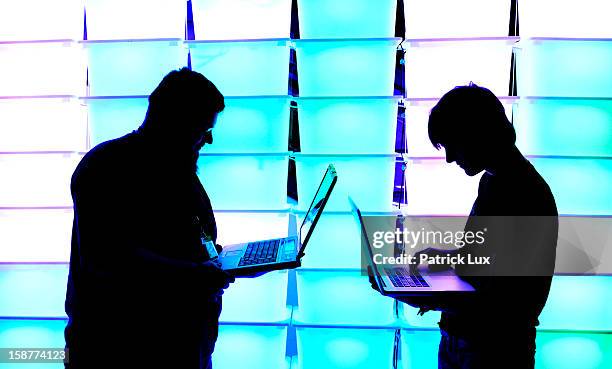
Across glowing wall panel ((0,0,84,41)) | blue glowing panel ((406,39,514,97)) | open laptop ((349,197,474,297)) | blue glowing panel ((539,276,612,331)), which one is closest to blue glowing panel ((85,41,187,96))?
glowing wall panel ((0,0,84,41))

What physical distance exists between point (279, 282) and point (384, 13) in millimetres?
960

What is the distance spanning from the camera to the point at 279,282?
1.73m

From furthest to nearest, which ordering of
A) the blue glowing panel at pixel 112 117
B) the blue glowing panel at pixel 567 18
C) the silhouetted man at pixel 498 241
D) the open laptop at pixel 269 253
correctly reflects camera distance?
the blue glowing panel at pixel 112 117 < the blue glowing panel at pixel 567 18 < the open laptop at pixel 269 253 < the silhouetted man at pixel 498 241

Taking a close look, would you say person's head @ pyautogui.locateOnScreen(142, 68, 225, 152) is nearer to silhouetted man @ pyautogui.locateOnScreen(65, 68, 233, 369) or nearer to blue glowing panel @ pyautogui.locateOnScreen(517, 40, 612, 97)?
silhouetted man @ pyautogui.locateOnScreen(65, 68, 233, 369)

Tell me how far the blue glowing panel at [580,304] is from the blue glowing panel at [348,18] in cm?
99

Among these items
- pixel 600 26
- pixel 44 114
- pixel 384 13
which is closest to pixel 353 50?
pixel 384 13

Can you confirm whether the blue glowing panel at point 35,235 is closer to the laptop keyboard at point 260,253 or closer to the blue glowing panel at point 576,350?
the laptop keyboard at point 260,253

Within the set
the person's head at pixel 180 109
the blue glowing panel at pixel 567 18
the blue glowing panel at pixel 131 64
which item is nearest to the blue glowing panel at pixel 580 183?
the blue glowing panel at pixel 567 18

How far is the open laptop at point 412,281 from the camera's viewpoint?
1032 millimetres

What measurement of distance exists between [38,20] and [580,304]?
2.01 metres

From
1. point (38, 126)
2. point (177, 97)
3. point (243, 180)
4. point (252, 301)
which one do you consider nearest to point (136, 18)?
point (38, 126)

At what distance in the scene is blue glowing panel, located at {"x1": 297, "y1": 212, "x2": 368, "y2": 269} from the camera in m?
1.65

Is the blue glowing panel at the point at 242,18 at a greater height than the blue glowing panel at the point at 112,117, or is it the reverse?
the blue glowing panel at the point at 242,18

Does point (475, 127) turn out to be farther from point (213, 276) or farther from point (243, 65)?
point (243, 65)
